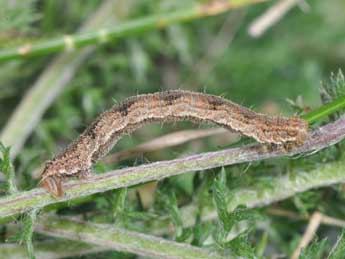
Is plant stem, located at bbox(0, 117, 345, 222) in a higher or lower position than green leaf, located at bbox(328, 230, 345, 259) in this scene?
higher

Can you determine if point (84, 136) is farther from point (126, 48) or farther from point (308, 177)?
point (126, 48)

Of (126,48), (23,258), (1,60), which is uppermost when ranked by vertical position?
(126,48)

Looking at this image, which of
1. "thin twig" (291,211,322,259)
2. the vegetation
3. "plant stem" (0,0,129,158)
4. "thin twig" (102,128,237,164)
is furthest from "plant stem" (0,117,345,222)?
"plant stem" (0,0,129,158)

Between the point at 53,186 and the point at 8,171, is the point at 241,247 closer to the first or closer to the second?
the point at 53,186

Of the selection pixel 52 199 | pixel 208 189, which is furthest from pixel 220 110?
pixel 52 199

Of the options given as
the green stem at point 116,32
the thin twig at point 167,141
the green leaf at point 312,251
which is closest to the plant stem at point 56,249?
the thin twig at point 167,141

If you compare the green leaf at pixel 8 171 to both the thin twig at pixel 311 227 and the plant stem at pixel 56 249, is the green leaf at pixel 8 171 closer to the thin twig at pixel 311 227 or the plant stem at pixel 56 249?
the plant stem at pixel 56 249

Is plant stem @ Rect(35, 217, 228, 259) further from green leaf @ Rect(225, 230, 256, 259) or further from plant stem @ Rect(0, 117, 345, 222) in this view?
plant stem @ Rect(0, 117, 345, 222)
